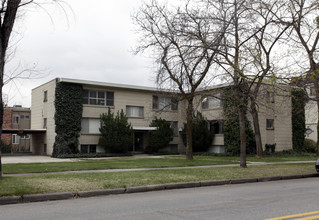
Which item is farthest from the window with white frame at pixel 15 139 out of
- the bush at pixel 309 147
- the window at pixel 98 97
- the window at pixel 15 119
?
the bush at pixel 309 147

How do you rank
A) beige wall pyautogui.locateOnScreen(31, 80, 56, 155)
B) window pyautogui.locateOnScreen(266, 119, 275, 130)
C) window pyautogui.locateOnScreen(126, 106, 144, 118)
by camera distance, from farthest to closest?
window pyautogui.locateOnScreen(126, 106, 144, 118)
window pyautogui.locateOnScreen(266, 119, 275, 130)
beige wall pyautogui.locateOnScreen(31, 80, 56, 155)

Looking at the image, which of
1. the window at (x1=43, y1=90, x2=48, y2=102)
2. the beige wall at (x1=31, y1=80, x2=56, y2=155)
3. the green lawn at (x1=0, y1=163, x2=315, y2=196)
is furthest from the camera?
the window at (x1=43, y1=90, x2=48, y2=102)

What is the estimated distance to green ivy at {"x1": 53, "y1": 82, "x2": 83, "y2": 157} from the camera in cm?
2948

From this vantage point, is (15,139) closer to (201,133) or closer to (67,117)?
(67,117)

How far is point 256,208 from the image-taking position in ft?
26.2

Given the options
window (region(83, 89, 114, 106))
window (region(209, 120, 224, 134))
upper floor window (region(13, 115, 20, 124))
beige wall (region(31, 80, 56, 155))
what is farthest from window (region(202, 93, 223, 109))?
upper floor window (region(13, 115, 20, 124))

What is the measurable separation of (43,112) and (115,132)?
7.73 meters

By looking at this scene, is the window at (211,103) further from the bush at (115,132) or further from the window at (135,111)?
the bush at (115,132)

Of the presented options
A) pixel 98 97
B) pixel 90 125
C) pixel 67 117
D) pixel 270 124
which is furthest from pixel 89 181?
pixel 270 124

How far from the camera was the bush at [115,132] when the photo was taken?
3055 cm

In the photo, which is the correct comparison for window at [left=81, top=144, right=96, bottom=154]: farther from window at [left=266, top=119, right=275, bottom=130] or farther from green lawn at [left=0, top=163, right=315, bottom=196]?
green lawn at [left=0, top=163, right=315, bottom=196]

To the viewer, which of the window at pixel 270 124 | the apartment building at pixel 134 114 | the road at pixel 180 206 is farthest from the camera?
the window at pixel 270 124

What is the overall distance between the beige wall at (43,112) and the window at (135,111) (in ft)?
22.8

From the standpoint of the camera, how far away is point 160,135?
109 ft
